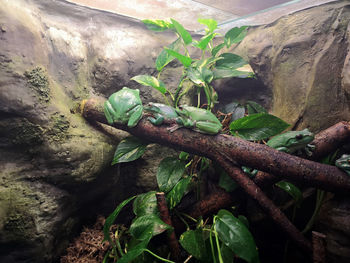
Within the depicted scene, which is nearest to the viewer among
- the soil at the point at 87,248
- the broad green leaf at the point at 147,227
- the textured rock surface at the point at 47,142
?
the broad green leaf at the point at 147,227

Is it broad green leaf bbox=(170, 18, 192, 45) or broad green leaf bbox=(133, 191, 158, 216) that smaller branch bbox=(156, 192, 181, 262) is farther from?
broad green leaf bbox=(170, 18, 192, 45)

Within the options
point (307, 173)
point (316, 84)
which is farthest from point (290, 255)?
point (316, 84)

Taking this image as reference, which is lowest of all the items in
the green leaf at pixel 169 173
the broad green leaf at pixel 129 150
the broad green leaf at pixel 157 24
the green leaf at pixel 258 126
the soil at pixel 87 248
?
the soil at pixel 87 248

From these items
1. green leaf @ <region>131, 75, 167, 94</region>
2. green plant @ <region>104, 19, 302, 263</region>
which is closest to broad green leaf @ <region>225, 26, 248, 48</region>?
green plant @ <region>104, 19, 302, 263</region>

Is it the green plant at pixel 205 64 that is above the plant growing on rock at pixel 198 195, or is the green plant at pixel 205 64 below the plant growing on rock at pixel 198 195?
above

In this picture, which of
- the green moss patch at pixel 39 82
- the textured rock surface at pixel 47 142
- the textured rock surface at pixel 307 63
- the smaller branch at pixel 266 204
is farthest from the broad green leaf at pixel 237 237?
the green moss patch at pixel 39 82

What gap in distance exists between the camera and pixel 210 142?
1727 mm

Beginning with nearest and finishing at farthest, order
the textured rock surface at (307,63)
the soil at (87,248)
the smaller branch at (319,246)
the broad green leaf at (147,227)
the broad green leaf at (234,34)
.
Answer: the smaller branch at (319,246) → the broad green leaf at (147,227) → the soil at (87,248) → the textured rock surface at (307,63) → the broad green leaf at (234,34)

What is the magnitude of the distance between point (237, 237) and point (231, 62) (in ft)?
6.38

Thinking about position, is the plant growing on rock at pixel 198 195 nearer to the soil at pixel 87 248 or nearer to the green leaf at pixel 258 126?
the green leaf at pixel 258 126

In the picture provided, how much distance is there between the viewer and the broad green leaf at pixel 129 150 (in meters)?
1.89

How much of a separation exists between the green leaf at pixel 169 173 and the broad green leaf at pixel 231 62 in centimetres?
135

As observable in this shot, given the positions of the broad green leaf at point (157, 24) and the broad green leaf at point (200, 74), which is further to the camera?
the broad green leaf at point (157, 24)

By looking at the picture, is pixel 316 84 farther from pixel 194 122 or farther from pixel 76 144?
pixel 76 144
